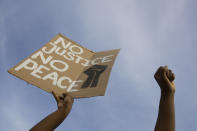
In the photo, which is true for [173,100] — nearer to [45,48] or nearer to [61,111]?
[61,111]

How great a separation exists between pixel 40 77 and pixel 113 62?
3.65ft

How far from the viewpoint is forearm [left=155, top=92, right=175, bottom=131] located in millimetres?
1427

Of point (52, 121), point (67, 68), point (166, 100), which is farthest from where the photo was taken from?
point (67, 68)

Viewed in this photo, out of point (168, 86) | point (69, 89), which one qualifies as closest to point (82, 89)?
point (69, 89)

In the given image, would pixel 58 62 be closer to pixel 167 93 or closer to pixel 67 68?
pixel 67 68

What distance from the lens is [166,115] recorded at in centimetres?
146

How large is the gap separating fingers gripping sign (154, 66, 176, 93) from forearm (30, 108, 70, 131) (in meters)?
0.69

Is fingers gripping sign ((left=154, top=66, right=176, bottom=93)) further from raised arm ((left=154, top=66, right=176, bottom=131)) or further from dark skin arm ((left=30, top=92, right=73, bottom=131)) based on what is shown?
dark skin arm ((left=30, top=92, right=73, bottom=131))

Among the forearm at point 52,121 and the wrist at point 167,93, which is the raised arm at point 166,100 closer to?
the wrist at point 167,93

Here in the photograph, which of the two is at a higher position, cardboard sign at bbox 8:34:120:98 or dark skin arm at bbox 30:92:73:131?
cardboard sign at bbox 8:34:120:98

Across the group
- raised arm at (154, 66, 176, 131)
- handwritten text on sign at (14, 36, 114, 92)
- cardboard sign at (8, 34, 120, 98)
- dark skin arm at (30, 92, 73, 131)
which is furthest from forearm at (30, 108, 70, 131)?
handwritten text on sign at (14, 36, 114, 92)

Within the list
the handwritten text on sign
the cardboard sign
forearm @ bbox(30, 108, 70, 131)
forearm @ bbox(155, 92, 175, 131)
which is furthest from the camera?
the handwritten text on sign

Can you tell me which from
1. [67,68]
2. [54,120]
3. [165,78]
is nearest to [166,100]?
[165,78]

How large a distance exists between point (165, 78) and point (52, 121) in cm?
81
